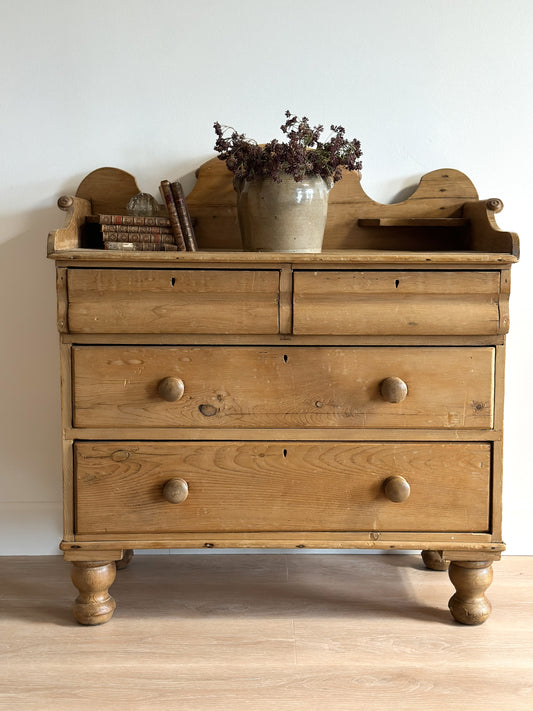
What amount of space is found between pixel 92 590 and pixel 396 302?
99 cm

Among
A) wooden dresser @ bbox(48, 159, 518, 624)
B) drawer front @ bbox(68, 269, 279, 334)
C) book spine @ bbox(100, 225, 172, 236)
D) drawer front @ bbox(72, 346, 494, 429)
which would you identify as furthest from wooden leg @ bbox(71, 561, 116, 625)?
book spine @ bbox(100, 225, 172, 236)

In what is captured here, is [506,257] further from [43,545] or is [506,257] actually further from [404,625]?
[43,545]

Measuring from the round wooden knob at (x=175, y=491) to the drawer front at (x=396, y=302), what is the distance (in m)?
0.45

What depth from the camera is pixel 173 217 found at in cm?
177

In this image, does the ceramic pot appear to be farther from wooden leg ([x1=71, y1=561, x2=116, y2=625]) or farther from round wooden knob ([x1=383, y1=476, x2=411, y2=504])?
wooden leg ([x1=71, y1=561, x2=116, y2=625])

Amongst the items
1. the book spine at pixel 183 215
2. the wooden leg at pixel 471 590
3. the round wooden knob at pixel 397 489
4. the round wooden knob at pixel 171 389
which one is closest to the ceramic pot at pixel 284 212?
the book spine at pixel 183 215

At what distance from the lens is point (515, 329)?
2.11 metres

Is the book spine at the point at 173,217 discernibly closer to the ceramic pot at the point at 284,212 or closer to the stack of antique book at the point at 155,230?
the stack of antique book at the point at 155,230

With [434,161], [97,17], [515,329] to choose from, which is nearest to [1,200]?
[97,17]

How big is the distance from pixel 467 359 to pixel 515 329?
1.92ft

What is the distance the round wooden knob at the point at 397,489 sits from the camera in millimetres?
1604

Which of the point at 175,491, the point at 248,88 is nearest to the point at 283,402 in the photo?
the point at 175,491

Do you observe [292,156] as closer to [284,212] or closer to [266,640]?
[284,212]

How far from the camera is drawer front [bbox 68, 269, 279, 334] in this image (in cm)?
157
